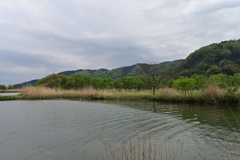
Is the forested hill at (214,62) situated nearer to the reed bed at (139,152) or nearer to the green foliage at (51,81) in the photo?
the green foliage at (51,81)

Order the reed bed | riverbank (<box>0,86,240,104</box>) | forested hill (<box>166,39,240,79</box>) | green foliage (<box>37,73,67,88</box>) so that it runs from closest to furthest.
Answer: the reed bed
riverbank (<box>0,86,240,104</box>)
green foliage (<box>37,73,67,88</box>)
forested hill (<box>166,39,240,79</box>)

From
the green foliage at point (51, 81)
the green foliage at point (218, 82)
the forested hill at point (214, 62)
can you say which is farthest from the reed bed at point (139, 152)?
the forested hill at point (214, 62)

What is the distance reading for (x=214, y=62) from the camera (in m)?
78.6

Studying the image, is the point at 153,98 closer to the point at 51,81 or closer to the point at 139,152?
the point at 139,152

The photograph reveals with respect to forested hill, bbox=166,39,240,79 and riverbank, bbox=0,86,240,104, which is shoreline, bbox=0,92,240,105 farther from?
forested hill, bbox=166,39,240,79

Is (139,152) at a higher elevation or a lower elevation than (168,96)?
higher

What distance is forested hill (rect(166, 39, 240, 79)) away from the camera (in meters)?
68.2

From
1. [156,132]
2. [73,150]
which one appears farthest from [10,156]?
[156,132]

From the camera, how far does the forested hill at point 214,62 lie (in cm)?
6825

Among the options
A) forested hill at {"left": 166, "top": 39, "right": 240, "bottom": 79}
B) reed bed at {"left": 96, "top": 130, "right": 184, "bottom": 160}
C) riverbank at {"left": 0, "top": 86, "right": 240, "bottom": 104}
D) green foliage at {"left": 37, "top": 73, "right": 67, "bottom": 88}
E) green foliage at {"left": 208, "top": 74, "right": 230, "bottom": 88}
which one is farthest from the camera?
forested hill at {"left": 166, "top": 39, "right": 240, "bottom": 79}

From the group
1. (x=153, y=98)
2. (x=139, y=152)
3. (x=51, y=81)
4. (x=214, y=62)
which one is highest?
(x=214, y=62)

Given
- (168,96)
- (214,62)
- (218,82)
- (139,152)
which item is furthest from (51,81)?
(214,62)

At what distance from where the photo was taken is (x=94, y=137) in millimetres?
5211

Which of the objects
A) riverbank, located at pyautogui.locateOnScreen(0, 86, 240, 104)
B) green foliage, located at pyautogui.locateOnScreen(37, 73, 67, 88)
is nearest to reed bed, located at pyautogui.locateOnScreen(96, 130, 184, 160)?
riverbank, located at pyautogui.locateOnScreen(0, 86, 240, 104)
